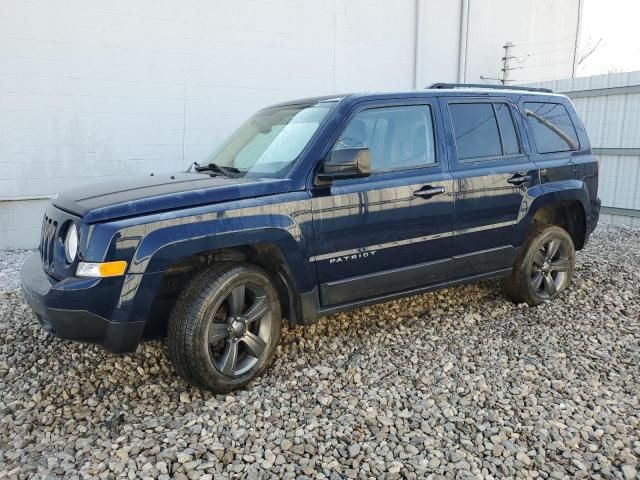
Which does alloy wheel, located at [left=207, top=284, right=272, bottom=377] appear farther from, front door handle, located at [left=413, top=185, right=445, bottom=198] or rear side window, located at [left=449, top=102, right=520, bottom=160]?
rear side window, located at [left=449, top=102, right=520, bottom=160]

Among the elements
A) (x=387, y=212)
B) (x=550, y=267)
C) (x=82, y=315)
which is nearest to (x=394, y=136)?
(x=387, y=212)

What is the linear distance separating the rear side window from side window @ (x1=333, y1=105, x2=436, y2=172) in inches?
11.2

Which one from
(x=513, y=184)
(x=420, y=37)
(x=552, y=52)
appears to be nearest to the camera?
(x=513, y=184)

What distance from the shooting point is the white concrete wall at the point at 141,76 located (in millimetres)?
6809

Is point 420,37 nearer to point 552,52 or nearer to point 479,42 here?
point 479,42

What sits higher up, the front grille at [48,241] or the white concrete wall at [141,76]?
the white concrete wall at [141,76]

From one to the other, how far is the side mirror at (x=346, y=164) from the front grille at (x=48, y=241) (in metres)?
1.71

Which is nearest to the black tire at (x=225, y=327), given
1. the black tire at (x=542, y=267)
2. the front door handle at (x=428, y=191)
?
the front door handle at (x=428, y=191)

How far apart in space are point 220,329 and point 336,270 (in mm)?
887

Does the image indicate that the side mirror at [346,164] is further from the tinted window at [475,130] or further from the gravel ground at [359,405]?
the gravel ground at [359,405]

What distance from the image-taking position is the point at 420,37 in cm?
1002

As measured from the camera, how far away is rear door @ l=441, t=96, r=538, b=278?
4043 mm

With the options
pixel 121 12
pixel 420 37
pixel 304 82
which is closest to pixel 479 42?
pixel 420 37

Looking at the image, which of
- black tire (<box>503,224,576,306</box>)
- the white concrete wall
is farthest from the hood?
the white concrete wall
